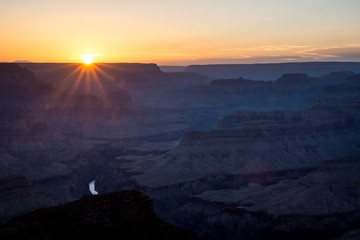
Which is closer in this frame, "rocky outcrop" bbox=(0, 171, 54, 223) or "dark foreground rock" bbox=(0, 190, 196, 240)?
"dark foreground rock" bbox=(0, 190, 196, 240)

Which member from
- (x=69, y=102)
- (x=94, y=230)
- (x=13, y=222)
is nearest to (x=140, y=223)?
(x=94, y=230)

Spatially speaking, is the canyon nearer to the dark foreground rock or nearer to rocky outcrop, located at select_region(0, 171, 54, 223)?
rocky outcrop, located at select_region(0, 171, 54, 223)

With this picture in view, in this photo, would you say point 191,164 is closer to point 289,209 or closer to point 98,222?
point 289,209

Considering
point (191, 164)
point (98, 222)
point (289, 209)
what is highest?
point (98, 222)

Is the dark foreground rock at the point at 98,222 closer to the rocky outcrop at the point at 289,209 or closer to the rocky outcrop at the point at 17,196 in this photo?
the rocky outcrop at the point at 17,196

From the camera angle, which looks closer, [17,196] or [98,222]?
[98,222]

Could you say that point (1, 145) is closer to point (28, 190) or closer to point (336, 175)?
point (28, 190)

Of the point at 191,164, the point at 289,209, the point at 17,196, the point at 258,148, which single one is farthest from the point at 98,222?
the point at 258,148

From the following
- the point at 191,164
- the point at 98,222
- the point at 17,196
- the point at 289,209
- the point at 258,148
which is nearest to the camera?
the point at 98,222

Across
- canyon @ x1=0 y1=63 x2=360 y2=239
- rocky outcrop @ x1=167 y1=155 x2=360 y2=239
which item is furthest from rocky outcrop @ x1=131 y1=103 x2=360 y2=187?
rocky outcrop @ x1=167 y1=155 x2=360 y2=239

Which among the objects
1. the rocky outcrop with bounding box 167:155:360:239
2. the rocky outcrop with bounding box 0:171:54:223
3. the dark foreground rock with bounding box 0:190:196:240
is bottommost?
the rocky outcrop with bounding box 167:155:360:239
